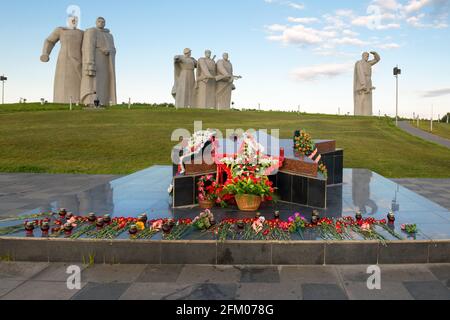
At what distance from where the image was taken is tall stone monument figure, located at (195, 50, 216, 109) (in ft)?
136

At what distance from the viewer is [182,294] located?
3.51 meters

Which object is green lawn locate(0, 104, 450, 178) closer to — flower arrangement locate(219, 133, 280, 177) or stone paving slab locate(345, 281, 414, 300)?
flower arrangement locate(219, 133, 280, 177)

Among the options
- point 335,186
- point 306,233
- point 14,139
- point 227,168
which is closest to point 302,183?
point 227,168

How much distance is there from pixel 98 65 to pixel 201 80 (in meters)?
10.5

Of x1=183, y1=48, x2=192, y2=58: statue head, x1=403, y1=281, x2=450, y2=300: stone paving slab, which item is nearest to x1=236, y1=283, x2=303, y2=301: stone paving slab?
x1=403, y1=281, x2=450, y2=300: stone paving slab

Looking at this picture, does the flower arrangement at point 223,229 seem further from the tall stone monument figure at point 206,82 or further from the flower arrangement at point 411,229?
the tall stone monument figure at point 206,82

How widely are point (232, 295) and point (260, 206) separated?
9.05 feet

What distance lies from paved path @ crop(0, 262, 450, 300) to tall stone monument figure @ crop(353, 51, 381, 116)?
135 feet

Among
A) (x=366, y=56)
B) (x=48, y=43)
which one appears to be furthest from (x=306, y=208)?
(x=366, y=56)

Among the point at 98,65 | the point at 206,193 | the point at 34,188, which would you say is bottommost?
the point at 34,188

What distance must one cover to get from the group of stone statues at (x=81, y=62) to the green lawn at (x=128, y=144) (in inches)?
352

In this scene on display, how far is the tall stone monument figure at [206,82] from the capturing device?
4150cm

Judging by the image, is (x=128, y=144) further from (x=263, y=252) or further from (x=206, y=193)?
(x=263, y=252)

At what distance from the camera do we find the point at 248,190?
225 inches
